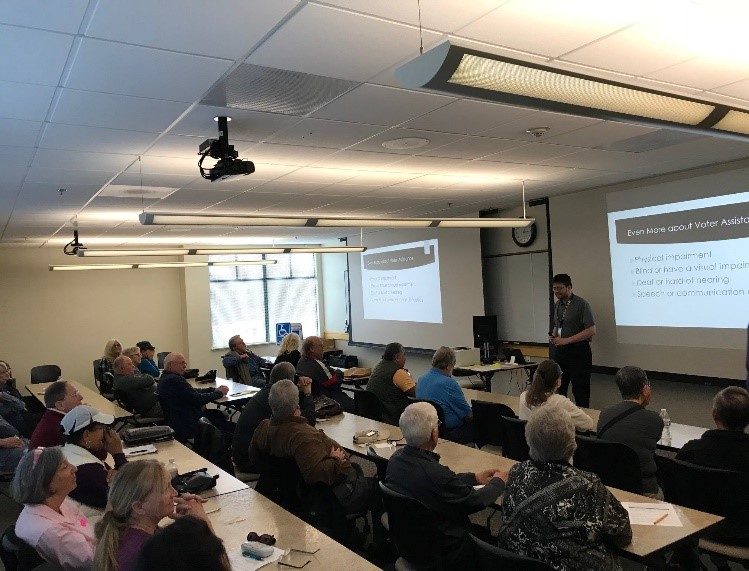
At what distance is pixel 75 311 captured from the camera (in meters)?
12.1

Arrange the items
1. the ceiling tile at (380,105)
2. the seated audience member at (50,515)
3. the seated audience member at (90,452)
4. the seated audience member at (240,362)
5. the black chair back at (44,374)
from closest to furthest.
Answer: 1. the seated audience member at (50,515)
2. the seated audience member at (90,452)
3. the ceiling tile at (380,105)
4. the seated audience member at (240,362)
5. the black chair back at (44,374)

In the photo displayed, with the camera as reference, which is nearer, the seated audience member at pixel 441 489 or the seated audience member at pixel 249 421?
the seated audience member at pixel 441 489

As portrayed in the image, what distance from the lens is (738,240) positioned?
6.45 metres

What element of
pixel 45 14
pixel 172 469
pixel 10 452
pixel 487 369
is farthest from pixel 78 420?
pixel 487 369

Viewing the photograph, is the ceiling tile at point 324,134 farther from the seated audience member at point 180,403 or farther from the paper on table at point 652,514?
the seated audience member at point 180,403

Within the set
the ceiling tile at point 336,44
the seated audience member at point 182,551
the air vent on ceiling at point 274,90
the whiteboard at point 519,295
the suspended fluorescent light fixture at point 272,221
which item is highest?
the air vent on ceiling at point 274,90

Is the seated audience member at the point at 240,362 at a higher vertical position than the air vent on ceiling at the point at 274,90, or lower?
lower

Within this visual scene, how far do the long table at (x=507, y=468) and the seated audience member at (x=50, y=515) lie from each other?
6.47 ft

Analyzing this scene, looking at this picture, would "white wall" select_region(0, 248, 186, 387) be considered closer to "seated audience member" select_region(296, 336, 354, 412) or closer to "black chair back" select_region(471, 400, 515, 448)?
"seated audience member" select_region(296, 336, 354, 412)

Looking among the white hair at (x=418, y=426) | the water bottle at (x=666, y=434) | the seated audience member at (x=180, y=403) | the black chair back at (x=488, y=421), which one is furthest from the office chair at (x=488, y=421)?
the seated audience member at (x=180, y=403)

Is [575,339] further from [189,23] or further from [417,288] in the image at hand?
[189,23]

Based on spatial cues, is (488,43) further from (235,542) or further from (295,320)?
(295,320)

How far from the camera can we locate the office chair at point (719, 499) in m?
3.00

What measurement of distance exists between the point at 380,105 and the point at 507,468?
2364 millimetres
